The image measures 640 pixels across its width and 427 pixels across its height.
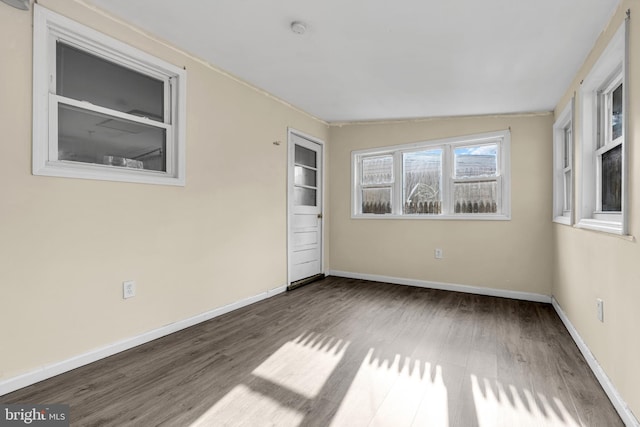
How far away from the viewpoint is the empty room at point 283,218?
5.67 ft

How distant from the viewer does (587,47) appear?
7.55 feet

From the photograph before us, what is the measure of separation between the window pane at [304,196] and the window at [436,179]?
673mm

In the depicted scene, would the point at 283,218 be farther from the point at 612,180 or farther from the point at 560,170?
the point at 560,170

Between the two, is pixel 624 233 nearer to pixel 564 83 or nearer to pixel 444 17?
pixel 444 17

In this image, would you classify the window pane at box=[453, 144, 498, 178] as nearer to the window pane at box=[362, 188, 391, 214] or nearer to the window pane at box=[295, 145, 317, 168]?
the window pane at box=[362, 188, 391, 214]

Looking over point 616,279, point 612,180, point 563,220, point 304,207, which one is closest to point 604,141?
point 612,180

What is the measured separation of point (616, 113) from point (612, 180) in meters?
0.48

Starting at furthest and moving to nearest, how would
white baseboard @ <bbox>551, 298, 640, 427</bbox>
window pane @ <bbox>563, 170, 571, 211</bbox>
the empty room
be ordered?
window pane @ <bbox>563, 170, 571, 211</bbox>, the empty room, white baseboard @ <bbox>551, 298, 640, 427</bbox>

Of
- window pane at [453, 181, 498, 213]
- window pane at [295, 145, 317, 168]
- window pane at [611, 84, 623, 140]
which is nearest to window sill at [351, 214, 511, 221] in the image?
window pane at [453, 181, 498, 213]

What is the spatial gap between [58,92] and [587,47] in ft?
12.5

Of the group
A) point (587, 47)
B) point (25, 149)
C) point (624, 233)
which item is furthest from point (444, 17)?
point (25, 149)

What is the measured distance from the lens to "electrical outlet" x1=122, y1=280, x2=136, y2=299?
229 cm

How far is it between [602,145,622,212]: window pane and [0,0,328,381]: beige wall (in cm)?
310

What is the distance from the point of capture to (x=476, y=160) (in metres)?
4.07
